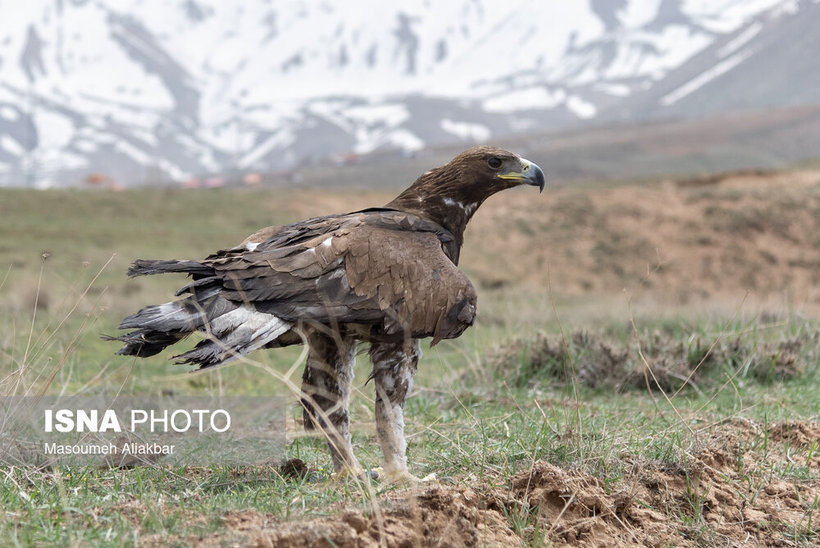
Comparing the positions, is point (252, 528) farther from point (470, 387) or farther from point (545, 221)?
point (545, 221)

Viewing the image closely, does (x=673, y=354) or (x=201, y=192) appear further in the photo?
(x=201, y=192)

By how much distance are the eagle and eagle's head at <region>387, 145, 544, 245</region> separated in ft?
1.00

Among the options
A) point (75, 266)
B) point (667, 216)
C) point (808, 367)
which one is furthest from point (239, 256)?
point (667, 216)

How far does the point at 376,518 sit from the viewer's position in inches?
128

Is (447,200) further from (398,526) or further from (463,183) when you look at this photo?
(398,526)

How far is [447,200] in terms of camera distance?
16.7ft

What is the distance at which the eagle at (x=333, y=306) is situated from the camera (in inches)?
157

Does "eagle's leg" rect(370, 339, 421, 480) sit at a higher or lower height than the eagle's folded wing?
lower

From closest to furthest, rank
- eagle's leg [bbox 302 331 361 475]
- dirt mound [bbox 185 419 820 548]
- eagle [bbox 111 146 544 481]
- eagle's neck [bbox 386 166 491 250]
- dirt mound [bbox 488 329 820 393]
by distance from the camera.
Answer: dirt mound [bbox 185 419 820 548], eagle [bbox 111 146 544 481], eagle's leg [bbox 302 331 361 475], eagle's neck [bbox 386 166 491 250], dirt mound [bbox 488 329 820 393]

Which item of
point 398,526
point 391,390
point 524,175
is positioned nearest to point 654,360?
point 524,175

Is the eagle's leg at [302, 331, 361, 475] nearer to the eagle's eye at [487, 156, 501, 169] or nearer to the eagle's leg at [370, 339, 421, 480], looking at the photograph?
the eagle's leg at [370, 339, 421, 480]

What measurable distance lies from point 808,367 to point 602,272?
25.2 m

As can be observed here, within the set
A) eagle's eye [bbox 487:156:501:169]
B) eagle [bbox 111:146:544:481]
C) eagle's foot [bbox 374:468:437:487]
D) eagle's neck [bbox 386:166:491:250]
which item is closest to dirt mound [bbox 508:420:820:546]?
eagle's foot [bbox 374:468:437:487]

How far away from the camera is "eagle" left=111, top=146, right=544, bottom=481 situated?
13.1 ft
